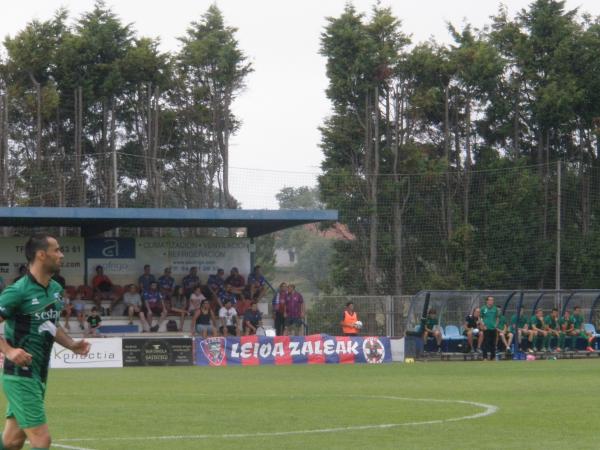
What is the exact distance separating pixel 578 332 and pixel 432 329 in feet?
16.6

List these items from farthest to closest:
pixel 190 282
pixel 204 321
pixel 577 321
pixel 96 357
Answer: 1. pixel 190 282
2. pixel 577 321
3. pixel 204 321
4. pixel 96 357

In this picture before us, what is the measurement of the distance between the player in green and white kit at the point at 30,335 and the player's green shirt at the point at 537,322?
28.4 metres

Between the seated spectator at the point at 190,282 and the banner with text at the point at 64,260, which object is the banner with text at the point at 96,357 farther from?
the banner with text at the point at 64,260

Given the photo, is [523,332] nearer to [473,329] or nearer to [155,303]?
[473,329]

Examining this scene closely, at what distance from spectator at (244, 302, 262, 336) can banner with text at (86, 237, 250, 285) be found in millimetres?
3964

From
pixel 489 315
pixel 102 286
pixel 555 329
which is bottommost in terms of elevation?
pixel 555 329

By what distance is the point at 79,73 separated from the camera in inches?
1879

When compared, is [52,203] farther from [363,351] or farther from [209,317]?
[363,351]

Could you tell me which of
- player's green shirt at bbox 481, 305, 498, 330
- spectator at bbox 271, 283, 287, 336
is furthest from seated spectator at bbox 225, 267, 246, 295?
player's green shirt at bbox 481, 305, 498, 330

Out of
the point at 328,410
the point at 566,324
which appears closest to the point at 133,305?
the point at 566,324

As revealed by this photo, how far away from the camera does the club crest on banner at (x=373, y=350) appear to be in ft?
108

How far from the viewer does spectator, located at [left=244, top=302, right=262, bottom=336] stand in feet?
118

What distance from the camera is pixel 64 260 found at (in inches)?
1463

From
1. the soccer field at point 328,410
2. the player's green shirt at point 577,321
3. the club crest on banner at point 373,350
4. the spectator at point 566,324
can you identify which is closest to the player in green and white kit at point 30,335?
the soccer field at point 328,410
